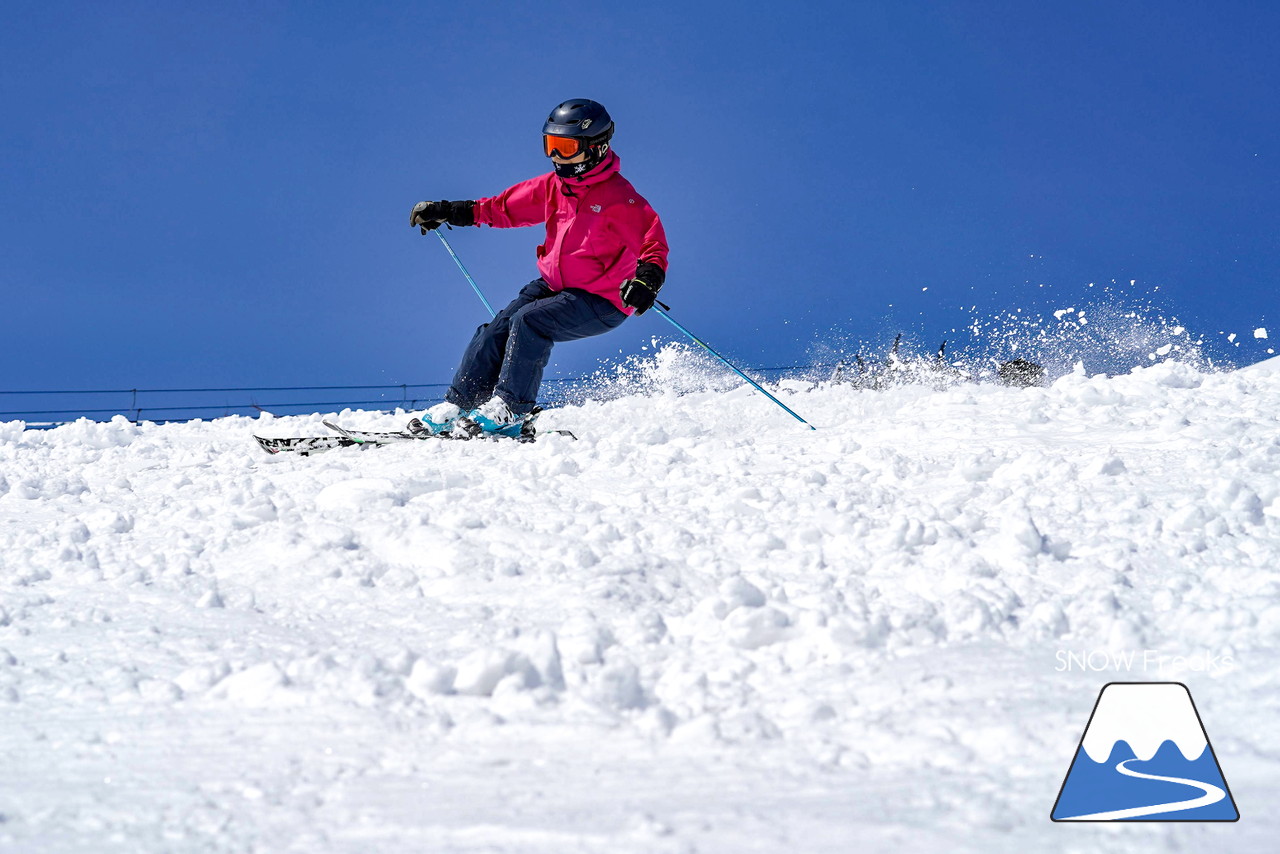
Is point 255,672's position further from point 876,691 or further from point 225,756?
point 876,691

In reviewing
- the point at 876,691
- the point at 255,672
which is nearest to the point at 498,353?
the point at 255,672

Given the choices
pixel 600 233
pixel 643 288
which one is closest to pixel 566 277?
pixel 600 233

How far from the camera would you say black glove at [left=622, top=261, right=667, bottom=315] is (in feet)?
15.7

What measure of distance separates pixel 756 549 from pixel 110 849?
5.81 feet

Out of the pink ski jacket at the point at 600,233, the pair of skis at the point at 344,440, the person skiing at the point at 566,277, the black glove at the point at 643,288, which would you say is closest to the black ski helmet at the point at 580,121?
→ the person skiing at the point at 566,277

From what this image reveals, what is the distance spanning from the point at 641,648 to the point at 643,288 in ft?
10.2

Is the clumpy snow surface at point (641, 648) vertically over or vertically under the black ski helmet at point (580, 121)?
under

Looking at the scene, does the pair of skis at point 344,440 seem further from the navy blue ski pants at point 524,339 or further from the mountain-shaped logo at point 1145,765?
the mountain-shaped logo at point 1145,765

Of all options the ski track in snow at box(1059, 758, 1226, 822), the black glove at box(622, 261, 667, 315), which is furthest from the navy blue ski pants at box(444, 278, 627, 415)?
the ski track in snow at box(1059, 758, 1226, 822)

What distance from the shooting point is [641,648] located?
199 centimetres

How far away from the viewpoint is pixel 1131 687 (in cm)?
181

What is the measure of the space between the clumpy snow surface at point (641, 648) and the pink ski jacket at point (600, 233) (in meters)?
1.89

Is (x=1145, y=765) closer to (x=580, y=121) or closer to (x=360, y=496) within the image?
(x=360, y=496)

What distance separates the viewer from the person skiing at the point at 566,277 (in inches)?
200
